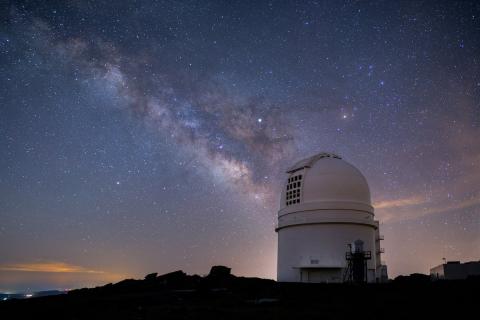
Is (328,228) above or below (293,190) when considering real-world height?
below

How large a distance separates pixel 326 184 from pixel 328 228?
352cm

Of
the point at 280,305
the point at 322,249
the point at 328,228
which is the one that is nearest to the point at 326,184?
the point at 328,228

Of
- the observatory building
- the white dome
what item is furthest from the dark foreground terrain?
the white dome

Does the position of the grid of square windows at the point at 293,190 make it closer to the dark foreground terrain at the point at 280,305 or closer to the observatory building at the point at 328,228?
the observatory building at the point at 328,228

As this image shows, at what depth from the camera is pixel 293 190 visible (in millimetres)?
28891

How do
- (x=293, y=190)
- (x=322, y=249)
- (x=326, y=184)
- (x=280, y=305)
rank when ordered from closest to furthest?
(x=280, y=305)
(x=322, y=249)
(x=326, y=184)
(x=293, y=190)

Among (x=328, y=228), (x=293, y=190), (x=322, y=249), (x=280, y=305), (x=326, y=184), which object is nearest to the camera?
(x=280, y=305)

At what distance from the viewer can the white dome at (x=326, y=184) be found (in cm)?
2702

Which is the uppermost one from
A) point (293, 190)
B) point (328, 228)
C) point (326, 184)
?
point (326, 184)

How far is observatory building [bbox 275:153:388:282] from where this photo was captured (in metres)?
25.1

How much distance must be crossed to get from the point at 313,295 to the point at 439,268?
24.1m

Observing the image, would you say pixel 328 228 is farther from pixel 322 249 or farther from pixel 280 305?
pixel 280 305

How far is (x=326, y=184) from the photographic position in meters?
27.4

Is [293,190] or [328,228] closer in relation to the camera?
[328,228]
